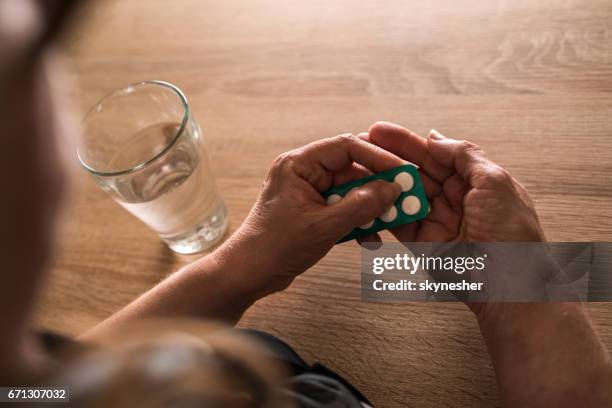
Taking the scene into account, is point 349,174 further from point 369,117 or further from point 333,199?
point 369,117

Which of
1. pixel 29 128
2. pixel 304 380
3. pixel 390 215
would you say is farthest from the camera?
pixel 390 215

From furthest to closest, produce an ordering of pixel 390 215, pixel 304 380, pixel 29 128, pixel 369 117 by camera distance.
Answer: pixel 369 117, pixel 390 215, pixel 304 380, pixel 29 128

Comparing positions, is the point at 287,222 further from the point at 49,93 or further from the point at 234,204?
the point at 49,93

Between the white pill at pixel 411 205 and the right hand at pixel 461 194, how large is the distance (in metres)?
0.03

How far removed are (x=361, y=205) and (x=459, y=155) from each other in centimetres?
11

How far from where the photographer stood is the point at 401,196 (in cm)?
58

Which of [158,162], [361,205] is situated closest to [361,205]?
[361,205]

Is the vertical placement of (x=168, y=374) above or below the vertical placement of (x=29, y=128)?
below

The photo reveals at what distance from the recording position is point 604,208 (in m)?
0.59

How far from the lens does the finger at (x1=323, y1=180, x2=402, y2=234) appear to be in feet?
1.83

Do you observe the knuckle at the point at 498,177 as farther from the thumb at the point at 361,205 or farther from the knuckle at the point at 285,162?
the knuckle at the point at 285,162

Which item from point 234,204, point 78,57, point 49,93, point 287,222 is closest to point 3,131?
point 49,93

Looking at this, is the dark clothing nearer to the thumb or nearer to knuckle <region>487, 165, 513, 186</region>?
the thumb

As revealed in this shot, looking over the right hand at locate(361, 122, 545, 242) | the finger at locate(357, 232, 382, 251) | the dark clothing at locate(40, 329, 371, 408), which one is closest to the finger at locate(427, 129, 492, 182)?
the right hand at locate(361, 122, 545, 242)
